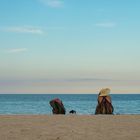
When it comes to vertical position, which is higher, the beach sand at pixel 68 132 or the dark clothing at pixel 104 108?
the dark clothing at pixel 104 108

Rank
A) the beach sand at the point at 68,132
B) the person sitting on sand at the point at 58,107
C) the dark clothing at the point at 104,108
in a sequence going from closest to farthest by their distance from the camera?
the beach sand at the point at 68,132
the dark clothing at the point at 104,108
the person sitting on sand at the point at 58,107

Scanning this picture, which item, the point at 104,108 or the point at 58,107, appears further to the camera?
the point at 58,107

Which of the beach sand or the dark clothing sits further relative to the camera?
the dark clothing

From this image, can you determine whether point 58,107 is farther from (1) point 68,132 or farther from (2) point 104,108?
(1) point 68,132

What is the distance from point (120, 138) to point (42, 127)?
4.77 metres

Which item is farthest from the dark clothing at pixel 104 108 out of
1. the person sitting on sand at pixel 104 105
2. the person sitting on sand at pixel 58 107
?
the person sitting on sand at pixel 58 107

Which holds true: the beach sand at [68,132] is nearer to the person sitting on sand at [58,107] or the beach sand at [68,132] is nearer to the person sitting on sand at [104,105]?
the person sitting on sand at [104,105]

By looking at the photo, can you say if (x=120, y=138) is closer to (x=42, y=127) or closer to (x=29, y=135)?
(x=29, y=135)

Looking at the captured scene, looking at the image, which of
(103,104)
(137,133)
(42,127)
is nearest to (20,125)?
(42,127)

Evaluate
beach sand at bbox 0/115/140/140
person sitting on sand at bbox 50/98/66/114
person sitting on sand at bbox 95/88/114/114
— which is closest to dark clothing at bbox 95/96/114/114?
person sitting on sand at bbox 95/88/114/114

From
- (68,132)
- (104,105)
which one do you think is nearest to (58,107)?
(104,105)

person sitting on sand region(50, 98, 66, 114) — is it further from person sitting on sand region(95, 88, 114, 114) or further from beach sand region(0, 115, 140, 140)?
beach sand region(0, 115, 140, 140)

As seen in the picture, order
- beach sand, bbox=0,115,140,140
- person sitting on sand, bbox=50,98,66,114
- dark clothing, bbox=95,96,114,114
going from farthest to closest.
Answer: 1. person sitting on sand, bbox=50,98,66,114
2. dark clothing, bbox=95,96,114,114
3. beach sand, bbox=0,115,140,140

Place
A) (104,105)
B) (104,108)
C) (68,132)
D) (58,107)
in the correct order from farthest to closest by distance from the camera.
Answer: (58,107)
(104,105)
(104,108)
(68,132)
